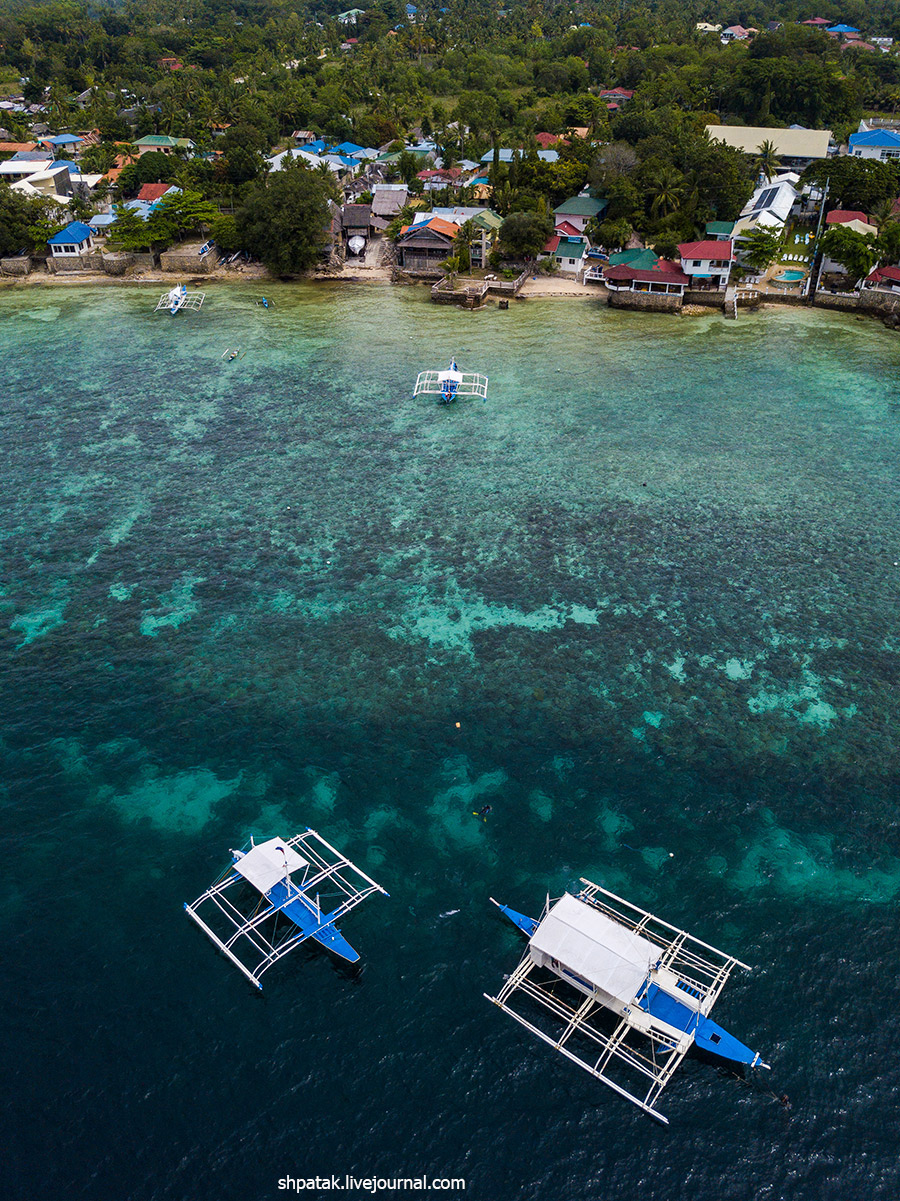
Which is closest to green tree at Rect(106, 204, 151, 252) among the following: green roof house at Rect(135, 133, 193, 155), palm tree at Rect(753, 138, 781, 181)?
green roof house at Rect(135, 133, 193, 155)

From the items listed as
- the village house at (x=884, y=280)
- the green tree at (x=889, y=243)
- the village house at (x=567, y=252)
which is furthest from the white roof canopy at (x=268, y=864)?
the green tree at (x=889, y=243)

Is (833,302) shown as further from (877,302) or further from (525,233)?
(525,233)

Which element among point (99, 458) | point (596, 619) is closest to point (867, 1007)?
point (596, 619)

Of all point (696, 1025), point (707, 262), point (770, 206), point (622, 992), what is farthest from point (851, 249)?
point (622, 992)

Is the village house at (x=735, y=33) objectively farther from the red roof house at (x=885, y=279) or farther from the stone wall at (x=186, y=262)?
the stone wall at (x=186, y=262)

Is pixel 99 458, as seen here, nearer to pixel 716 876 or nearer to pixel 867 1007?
pixel 716 876

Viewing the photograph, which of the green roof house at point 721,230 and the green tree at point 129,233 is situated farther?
the green tree at point 129,233
